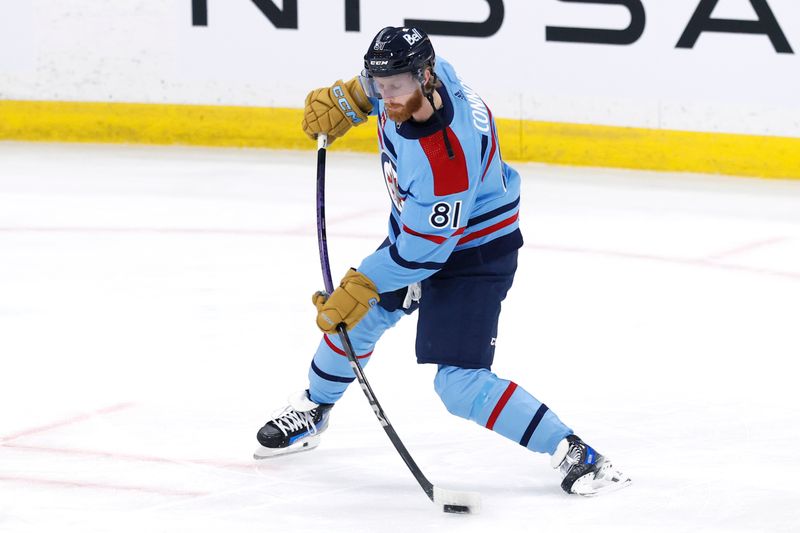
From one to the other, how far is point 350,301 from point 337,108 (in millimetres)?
531

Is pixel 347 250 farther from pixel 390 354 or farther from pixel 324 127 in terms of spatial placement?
pixel 324 127

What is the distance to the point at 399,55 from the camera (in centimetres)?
282

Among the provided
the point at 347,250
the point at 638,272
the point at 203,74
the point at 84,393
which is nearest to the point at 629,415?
the point at 84,393

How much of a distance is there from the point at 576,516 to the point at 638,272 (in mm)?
2485

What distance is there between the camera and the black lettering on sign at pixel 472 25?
7.12m

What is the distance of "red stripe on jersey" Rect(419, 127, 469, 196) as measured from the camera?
111 inches

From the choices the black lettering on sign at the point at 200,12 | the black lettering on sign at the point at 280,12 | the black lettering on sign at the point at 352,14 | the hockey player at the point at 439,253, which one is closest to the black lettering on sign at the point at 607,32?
the black lettering on sign at the point at 352,14

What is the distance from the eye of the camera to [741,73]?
6793 mm

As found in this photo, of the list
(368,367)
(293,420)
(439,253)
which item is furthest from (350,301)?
(368,367)

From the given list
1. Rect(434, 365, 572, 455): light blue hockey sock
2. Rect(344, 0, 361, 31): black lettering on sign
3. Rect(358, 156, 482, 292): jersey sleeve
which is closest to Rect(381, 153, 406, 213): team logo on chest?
Rect(358, 156, 482, 292): jersey sleeve

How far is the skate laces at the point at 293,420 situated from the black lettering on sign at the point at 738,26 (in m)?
3.98

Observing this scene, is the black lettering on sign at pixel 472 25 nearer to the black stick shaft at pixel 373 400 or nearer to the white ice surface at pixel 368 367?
the white ice surface at pixel 368 367

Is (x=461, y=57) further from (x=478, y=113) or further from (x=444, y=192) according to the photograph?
(x=444, y=192)

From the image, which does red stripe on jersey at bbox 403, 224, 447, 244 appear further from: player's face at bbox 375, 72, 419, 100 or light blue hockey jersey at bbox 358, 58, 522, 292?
player's face at bbox 375, 72, 419, 100
